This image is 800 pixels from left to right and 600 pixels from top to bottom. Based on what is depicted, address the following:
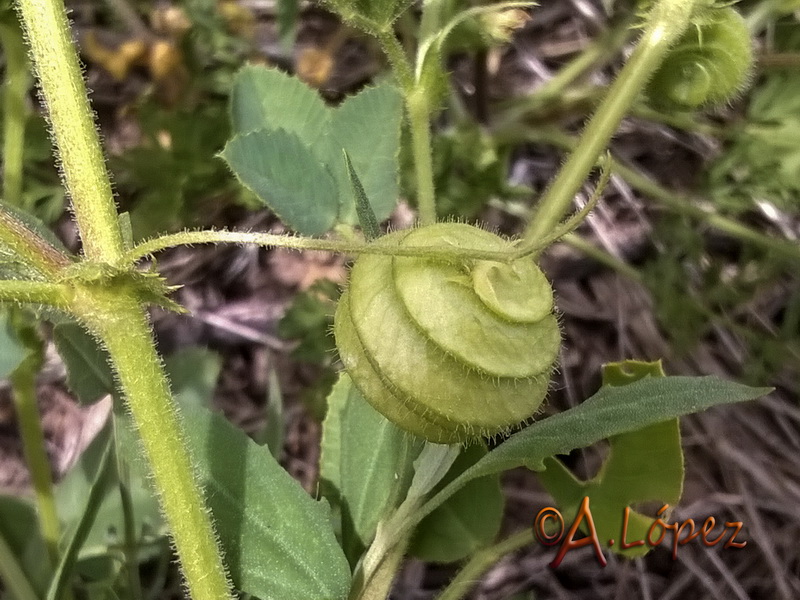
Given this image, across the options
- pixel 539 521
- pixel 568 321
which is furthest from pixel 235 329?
pixel 539 521

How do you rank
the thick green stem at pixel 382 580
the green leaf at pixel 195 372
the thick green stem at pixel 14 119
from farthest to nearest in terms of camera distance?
the green leaf at pixel 195 372
the thick green stem at pixel 14 119
the thick green stem at pixel 382 580

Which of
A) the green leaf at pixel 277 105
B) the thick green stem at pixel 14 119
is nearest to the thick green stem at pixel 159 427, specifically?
the green leaf at pixel 277 105

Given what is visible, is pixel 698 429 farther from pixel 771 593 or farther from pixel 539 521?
pixel 539 521

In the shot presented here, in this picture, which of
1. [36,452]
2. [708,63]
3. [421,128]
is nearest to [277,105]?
[421,128]

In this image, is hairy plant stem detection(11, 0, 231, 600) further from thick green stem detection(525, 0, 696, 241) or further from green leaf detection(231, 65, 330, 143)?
thick green stem detection(525, 0, 696, 241)

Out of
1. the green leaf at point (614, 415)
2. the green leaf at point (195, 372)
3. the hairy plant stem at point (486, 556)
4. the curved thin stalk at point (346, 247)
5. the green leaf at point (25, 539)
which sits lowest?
the green leaf at point (25, 539)

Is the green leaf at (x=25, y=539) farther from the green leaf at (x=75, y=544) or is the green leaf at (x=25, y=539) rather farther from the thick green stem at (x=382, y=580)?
the thick green stem at (x=382, y=580)

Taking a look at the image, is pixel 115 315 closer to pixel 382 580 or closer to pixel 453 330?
pixel 453 330
